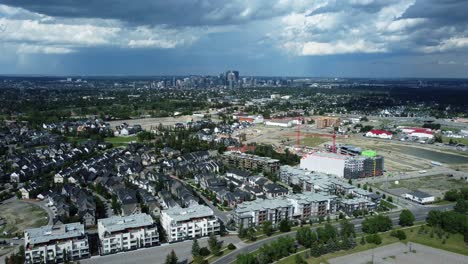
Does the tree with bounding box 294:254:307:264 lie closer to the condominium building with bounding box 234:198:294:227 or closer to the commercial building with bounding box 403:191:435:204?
the condominium building with bounding box 234:198:294:227

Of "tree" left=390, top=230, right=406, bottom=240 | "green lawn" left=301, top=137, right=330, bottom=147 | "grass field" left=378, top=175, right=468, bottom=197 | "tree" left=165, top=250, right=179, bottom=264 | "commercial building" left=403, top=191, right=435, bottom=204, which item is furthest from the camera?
"green lawn" left=301, top=137, right=330, bottom=147

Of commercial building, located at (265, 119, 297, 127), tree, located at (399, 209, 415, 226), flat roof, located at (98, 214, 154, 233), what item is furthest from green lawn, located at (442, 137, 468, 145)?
flat roof, located at (98, 214, 154, 233)

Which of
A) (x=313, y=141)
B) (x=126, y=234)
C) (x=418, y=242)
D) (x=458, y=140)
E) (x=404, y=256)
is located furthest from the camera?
(x=458, y=140)

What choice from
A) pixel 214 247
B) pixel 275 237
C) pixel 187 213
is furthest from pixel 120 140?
pixel 214 247

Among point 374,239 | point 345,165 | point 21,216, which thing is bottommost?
point 21,216

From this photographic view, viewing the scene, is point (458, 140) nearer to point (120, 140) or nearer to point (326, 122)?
point (326, 122)

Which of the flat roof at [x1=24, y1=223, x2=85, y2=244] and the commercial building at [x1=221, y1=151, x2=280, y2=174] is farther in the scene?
the commercial building at [x1=221, y1=151, x2=280, y2=174]

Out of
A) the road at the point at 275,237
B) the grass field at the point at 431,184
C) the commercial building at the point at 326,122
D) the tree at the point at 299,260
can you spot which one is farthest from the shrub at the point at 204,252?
the commercial building at the point at 326,122
